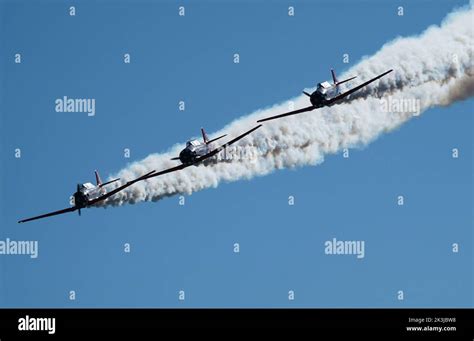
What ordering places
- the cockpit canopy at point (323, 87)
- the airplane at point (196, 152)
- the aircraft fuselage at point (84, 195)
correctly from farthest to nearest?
1. the aircraft fuselage at point (84, 195)
2. the airplane at point (196, 152)
3. the cockpit canopy at point (323, 87)

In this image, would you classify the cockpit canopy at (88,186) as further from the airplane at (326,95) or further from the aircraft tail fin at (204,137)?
the airplane at (326,95)

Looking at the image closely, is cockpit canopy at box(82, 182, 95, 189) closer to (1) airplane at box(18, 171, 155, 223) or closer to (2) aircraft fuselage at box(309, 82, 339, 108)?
(1) airplane at box(18, 171, 155, 223)

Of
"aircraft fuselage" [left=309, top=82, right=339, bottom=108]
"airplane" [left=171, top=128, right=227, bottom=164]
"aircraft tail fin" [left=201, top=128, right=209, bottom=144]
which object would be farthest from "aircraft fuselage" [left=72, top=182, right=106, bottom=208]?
"aircraft fuselage" [left=309, top=82, right=339, bottom=108]

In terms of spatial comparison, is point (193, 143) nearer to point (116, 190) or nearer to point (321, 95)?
point (116, 190)

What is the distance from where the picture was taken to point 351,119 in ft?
531

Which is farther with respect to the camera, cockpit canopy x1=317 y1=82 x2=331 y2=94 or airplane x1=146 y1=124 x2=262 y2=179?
airplane x1=146 y1=124 x2=262 y2=179

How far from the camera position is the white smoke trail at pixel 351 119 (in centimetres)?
15900

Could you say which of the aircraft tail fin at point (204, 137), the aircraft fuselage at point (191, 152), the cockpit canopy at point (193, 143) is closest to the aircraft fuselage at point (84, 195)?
the aircraft fuselage at point (191, 152)

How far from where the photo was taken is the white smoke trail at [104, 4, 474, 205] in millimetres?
159000

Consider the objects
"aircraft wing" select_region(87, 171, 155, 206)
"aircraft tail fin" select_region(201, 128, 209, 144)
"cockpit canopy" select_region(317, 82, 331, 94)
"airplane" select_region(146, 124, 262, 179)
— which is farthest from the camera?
"aircraft wing" select_region(87, 171, 155, 206)
